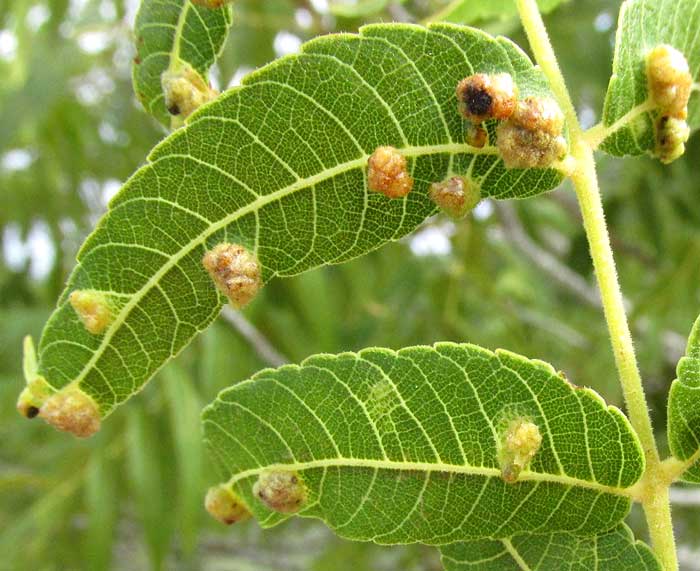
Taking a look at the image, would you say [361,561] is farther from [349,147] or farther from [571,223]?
[349,147]

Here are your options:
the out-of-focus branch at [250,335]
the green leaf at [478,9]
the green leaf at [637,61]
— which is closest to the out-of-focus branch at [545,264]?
the out-of-focus branch at [250,335]

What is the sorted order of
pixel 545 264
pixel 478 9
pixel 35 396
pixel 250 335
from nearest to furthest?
pixel 35 396 < pixel 478 9 < pixel 250 335 < pixel 545 264

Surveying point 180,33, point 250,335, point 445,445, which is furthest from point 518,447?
point 250,335

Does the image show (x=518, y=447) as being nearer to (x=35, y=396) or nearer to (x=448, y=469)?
(x=448, y=469)

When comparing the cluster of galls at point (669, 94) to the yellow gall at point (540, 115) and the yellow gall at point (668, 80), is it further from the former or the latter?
the yellow gall at point (540, 115)

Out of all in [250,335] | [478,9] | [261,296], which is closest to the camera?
[478,9]

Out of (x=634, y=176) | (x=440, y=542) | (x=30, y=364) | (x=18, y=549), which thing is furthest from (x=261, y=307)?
(x=440, y=542)
